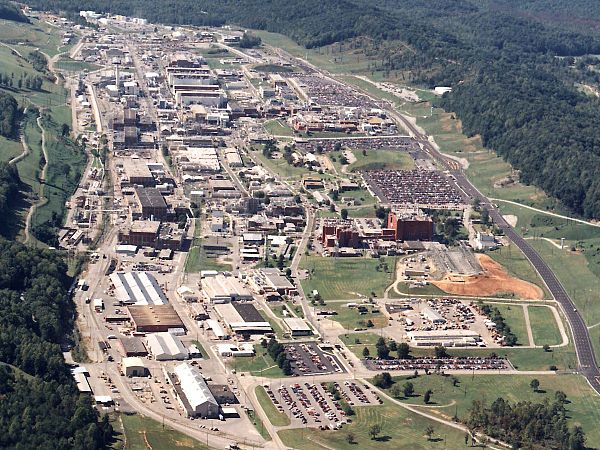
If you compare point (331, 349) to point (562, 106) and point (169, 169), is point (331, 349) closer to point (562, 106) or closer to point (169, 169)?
point (169, 169)

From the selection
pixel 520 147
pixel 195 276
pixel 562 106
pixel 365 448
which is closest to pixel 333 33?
pixel 562 106

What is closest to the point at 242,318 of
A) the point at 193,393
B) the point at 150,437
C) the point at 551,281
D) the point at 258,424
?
the point at 193,393

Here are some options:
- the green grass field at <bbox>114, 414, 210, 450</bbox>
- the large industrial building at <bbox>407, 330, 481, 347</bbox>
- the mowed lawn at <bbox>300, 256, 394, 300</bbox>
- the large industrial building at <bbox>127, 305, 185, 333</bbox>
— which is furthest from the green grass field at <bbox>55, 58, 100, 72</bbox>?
the green grass field at <bbox>114, 414, 210, 450</bbox>

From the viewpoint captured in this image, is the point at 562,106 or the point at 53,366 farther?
the point at 562,106

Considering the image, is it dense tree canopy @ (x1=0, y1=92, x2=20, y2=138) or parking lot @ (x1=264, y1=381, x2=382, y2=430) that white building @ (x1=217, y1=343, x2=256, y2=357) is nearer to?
parking lot @ (x1=264, y1=381, x2=382, y2=430)

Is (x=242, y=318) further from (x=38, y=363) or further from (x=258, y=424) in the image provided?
(x=38, y=363)
